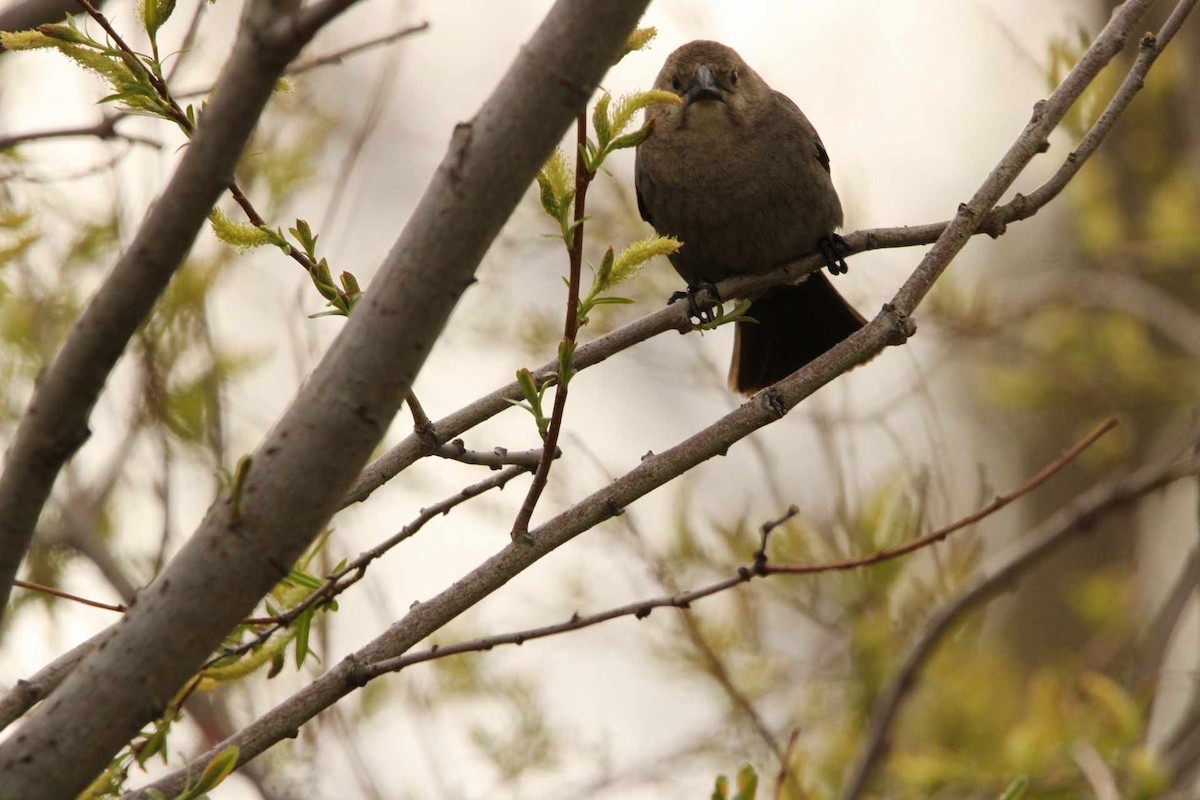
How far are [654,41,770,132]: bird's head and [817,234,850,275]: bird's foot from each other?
0.49 metres

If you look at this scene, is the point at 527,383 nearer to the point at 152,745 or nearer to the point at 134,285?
the point at 134,285

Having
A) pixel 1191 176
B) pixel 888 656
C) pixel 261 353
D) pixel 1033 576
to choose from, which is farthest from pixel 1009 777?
pixel 1033 576

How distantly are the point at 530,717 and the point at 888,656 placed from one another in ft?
3.88

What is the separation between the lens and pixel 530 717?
4.41 metres

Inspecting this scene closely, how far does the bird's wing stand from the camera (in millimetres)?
3801

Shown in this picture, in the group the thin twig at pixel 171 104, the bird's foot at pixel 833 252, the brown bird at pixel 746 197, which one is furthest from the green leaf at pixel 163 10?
the bird's foot at pixel 833 252

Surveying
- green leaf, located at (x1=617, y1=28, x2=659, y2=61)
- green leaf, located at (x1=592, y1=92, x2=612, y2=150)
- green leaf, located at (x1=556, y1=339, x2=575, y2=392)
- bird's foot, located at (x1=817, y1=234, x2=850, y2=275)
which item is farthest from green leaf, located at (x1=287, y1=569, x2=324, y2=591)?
bird's foot, located at (x1=817, y1=234, x2=850, y2=275)

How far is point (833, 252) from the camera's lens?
3316mm

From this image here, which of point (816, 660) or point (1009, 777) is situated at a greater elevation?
point (816, 660)

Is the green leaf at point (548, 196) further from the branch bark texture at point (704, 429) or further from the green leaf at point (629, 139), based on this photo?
the branch bark texture at point (704, 429)

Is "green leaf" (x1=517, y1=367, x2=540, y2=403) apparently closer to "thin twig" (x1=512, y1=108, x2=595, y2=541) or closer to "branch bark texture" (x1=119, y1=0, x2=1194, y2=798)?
"thin twig" (x1=512, y1=108, x2=595, y2=541)

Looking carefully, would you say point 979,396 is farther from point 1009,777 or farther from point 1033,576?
point 1009,777

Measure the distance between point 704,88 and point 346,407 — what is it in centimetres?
256

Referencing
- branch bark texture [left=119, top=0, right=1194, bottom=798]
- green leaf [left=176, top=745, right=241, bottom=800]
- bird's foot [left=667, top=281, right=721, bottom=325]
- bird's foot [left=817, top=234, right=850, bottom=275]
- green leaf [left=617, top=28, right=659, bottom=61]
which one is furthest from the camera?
bird's foot [left=817, top=234, right=850, bottom=275]
